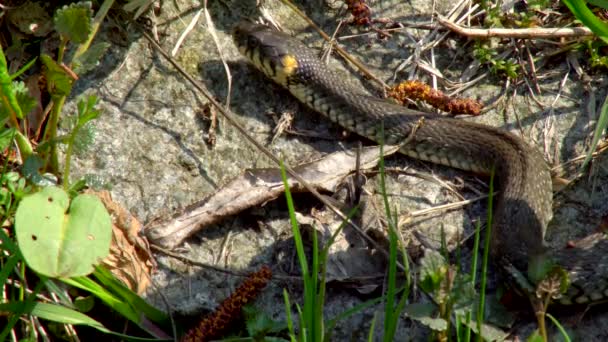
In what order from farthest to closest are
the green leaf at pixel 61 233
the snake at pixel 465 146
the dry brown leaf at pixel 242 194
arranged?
the dry brown leaf at pixel 242 194 < the snake at pixel 465 146 < the green leaf at pixel 61 233

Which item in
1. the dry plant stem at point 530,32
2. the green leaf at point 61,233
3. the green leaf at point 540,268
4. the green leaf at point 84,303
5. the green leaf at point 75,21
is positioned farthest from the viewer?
the dry plant stem at point 530,32

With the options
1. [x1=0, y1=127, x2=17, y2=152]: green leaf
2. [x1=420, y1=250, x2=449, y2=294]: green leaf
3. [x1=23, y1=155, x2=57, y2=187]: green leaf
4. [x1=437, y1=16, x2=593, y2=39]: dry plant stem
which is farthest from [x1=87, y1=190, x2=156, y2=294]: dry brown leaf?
[x1=437, y1=16, x2=593, y2=39]: dry plant stem

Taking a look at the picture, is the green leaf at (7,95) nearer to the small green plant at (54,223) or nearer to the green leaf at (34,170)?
the small green plant at (54,223)

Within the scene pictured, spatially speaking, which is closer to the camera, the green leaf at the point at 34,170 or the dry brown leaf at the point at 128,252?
the green leaf at the point at 34,170

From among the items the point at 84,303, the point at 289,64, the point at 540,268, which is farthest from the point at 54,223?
the point at 289,64

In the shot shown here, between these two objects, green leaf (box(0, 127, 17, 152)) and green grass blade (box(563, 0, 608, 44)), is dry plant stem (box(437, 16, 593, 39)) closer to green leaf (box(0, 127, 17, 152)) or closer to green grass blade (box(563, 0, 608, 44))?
green grass blade (box(563, 0, 608, 44))

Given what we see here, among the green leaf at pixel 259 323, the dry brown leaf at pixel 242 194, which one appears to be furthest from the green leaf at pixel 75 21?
the green leaf at pixel 259 323
